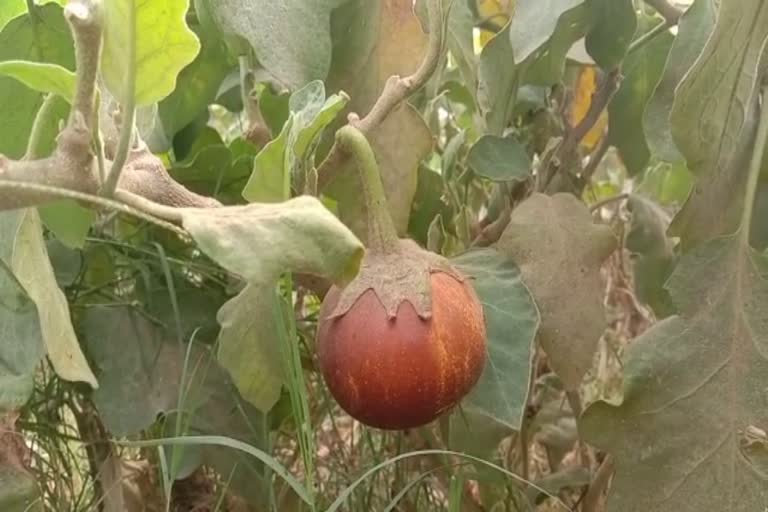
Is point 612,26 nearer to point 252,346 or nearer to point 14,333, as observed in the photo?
point 252,346

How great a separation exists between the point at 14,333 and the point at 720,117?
50cm

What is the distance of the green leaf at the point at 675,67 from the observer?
779mm

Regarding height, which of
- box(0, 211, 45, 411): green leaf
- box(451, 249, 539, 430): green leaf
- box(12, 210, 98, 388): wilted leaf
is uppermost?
box(12, 210, 98, 388): wilted leaf

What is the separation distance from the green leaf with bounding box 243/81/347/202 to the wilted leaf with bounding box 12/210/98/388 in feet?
0.45

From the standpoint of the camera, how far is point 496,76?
2.66 feet

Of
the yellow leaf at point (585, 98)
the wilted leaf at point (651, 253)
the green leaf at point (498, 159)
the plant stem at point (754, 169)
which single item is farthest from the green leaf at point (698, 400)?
the yellow leaf at point (585, 98)

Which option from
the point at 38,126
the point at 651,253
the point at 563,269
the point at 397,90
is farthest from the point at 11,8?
the point at 651,253

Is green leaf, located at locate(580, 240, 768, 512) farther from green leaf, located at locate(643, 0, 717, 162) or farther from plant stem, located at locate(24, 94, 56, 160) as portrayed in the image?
plant stem, located at locate(24, 94, 56, 160)

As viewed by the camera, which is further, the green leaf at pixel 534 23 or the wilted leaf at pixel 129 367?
the wilted leaf at pixel 129 367

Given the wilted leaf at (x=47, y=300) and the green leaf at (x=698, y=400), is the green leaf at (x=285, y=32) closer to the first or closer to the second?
the wilted leaf at (x=47, y=300)

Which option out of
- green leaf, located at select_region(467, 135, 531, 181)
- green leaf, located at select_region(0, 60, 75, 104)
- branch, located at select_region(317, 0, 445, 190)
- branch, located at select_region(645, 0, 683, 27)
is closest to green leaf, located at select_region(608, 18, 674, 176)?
branch, located at select_region(645, 0, 683, 27)

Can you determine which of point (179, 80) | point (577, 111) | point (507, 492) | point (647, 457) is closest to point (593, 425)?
point (647, 457)

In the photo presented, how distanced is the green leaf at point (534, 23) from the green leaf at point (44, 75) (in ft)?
0.98

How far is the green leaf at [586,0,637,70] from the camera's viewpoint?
0.84 metres
